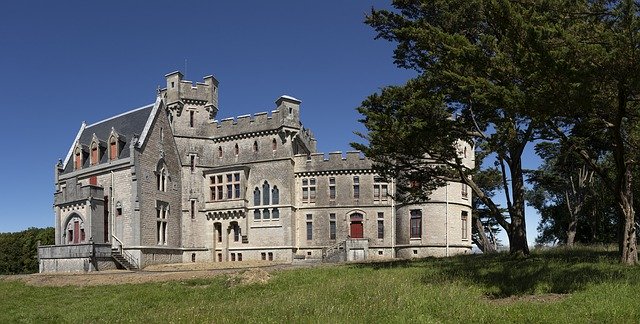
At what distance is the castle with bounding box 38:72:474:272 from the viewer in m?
38.9

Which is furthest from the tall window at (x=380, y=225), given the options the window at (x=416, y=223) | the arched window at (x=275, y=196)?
the arched window at (x=275, y=196)

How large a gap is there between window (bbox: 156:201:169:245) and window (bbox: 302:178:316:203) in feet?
34.2

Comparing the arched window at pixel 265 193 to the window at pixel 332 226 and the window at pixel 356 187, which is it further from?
the window at pixel 356 187

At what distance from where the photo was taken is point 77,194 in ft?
129

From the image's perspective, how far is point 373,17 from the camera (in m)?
23.0

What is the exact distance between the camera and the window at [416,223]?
40531 mm

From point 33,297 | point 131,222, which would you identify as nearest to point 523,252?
point 33,297

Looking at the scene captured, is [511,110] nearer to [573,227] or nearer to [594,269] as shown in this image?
[594,269]

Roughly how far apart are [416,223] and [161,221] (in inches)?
734

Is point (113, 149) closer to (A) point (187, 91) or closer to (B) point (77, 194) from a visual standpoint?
(B) point (77, 194)

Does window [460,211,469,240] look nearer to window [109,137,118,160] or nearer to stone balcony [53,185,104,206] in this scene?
window [109,137,118,160]

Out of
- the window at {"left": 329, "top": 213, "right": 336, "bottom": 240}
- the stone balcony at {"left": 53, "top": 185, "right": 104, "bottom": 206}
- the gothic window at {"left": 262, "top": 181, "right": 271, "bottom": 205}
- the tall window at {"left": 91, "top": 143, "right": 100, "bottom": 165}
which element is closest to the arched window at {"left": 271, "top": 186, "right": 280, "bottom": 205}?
the gothic window at {"left": 262, "top": 181, "right": 271, "bottom": 205}

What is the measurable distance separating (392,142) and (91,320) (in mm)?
11587

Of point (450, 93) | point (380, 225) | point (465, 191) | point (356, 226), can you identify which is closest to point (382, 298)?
point (450, 93)
